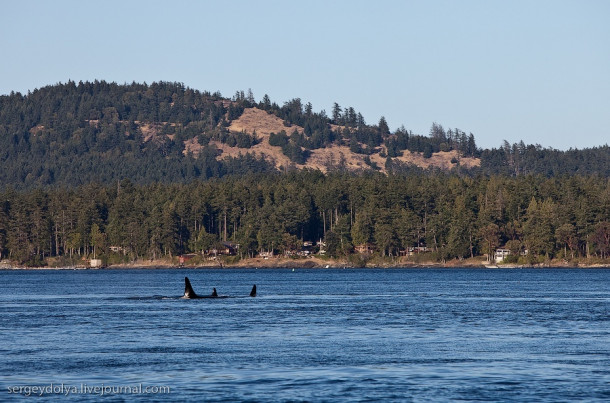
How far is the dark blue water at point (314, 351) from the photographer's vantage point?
40.0 metres

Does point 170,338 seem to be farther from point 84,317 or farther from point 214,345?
point 84,317

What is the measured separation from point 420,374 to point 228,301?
55.8 meters

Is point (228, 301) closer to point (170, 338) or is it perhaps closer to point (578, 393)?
point (170, 338)

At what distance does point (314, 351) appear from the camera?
2055 inches

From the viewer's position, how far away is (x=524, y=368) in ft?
149

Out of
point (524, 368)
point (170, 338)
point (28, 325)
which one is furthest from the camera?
point (28, 325)

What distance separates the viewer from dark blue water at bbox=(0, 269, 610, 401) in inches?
1575

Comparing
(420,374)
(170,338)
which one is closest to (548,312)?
(170,338)

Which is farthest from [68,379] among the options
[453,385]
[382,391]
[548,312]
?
[548,312]

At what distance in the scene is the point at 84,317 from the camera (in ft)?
252

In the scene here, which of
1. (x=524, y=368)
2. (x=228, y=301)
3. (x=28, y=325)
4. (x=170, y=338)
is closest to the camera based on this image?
(x=524, y=368)

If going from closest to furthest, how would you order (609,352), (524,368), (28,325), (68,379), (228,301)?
(68,379)
(524,368)
(609,352)
(28,325)
(228,301)

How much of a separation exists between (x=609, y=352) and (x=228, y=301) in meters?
52.5

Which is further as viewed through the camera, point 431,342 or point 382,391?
point 431,342
